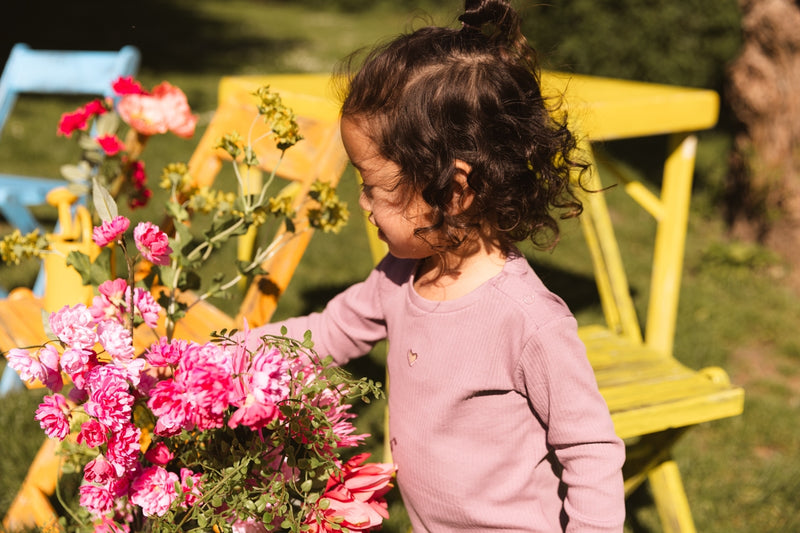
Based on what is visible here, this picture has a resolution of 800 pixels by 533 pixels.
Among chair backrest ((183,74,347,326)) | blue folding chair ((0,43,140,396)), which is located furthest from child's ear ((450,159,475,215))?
blue folding chair ((0,43,140,396))

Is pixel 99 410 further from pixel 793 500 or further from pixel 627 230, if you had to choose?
pixel 627 230

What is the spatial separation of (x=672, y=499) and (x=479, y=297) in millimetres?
980

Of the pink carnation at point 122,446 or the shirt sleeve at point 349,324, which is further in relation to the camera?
the shirt sleeve at point 349,324

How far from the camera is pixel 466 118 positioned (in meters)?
1.48

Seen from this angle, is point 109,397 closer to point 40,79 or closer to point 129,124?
point 129,124

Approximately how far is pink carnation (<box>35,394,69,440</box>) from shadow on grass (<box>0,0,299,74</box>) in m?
8.29

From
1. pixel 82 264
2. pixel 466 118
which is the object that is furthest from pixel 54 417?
pixel 466 118

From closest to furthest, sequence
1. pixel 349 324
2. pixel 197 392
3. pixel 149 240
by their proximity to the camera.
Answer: pixel 197 392 < pixel 149 240 < pixel 349 324

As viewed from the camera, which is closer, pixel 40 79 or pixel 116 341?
pixel 116 341

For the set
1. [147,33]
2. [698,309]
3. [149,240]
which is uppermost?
[149,240]

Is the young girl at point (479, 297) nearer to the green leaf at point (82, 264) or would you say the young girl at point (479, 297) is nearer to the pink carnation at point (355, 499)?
the pink carnation at point (355, 499)

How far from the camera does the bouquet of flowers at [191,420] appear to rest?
1.17 metres

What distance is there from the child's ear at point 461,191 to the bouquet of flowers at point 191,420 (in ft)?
1.10

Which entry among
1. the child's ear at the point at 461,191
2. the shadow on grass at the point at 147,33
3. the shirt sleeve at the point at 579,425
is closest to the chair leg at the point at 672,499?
the shirt sleeve at the point at 579,425
